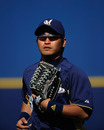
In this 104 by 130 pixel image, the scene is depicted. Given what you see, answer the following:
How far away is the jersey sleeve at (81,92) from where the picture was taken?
0.89 metres

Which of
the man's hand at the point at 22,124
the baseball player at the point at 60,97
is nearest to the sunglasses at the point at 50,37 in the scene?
the baseball player at the point at 60,97

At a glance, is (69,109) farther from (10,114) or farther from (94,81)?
(10,114)

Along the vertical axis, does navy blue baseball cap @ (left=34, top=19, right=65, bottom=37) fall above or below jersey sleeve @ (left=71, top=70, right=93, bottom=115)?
above

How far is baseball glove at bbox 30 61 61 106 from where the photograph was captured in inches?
37.0

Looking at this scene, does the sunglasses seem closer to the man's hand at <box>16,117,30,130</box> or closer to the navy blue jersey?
the navy blue jersey

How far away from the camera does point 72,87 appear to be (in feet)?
3.05

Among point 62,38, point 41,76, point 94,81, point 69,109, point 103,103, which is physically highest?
point 62,38

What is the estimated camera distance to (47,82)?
0.97m

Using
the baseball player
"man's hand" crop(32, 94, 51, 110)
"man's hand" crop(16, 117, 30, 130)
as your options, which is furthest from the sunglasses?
"man's hand" crop(16, 117, 30, 130)

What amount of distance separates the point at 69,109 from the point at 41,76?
0.22m

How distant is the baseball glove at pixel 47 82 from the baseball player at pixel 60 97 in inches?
0.9

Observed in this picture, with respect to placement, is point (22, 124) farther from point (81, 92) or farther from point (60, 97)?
point (81, 92)

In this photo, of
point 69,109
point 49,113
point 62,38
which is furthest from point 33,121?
point 62,38

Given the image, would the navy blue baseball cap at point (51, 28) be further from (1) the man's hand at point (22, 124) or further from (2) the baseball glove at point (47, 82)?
(1) the man's hand at point (22, 124)
